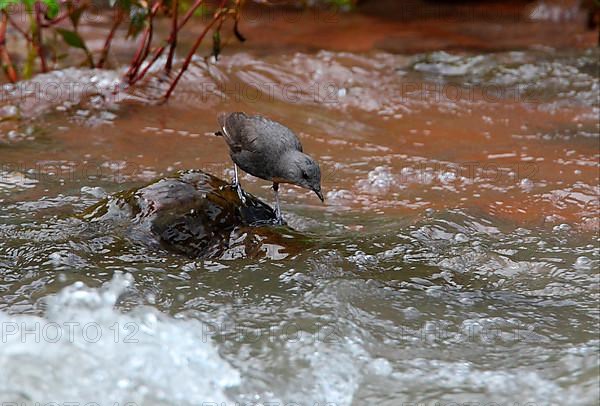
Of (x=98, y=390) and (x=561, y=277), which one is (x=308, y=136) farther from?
(x=98, y=390)

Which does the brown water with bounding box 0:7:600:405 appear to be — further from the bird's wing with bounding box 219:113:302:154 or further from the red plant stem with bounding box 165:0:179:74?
the bird's wing with bounding box 219:113:302:154

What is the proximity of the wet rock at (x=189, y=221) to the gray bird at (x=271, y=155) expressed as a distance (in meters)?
0.21

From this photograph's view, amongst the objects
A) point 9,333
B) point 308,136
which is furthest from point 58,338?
point 308,136

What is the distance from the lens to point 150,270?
14.0ft

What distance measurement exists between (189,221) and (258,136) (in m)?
0.65

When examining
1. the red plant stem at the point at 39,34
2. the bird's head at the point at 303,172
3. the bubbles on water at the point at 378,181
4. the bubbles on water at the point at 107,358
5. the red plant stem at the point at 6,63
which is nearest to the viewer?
the bubbles on water at the point at 107,358

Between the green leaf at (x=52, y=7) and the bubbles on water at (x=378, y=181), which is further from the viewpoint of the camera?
the green leaf at (x=52, y=7)

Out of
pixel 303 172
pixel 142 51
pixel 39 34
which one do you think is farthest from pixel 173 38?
pixel 303 172

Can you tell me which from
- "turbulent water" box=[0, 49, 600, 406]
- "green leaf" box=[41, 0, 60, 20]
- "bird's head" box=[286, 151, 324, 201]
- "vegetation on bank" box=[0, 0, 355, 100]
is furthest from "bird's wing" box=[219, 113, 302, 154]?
"vegetation on bank" box=[0, 0, 355, 100]

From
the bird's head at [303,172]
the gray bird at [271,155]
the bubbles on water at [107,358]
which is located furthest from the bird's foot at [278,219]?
the bubbles on water at [107,358]

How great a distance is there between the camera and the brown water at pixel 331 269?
11.5 ft

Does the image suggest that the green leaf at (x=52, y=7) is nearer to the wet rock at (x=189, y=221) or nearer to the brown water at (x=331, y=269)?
the brown water at (x=331, y=269)

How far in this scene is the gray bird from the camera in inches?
183

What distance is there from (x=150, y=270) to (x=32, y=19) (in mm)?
4076
